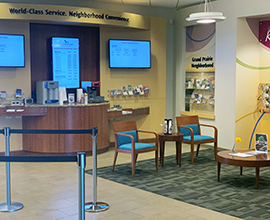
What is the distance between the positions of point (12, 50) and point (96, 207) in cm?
418

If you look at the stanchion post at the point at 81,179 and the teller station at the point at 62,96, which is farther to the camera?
the teller station at the point at 62,96

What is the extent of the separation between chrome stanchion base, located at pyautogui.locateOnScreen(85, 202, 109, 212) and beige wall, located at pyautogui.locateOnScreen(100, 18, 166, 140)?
4108mm

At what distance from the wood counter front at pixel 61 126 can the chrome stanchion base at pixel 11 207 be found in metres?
2.65

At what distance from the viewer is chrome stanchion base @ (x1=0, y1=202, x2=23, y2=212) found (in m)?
4.45

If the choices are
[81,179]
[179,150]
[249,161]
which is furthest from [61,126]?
[81,179]

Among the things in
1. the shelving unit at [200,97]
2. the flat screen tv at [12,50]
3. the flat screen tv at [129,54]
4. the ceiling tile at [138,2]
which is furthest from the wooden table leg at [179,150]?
the ceiling tile at [138,2]

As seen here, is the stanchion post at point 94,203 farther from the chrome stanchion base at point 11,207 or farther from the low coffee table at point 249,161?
the low coffee table at point 249,161

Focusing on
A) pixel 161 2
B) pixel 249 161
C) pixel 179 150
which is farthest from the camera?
pixel 161 2

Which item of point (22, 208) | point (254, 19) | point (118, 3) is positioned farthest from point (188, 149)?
point (22, 208)

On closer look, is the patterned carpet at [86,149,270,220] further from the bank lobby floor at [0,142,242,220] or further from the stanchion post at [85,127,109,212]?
the stanchion post at [85,127,109,212]

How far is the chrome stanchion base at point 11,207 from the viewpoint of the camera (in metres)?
4.45

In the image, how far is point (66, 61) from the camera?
809 cm

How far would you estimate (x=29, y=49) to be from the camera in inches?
304

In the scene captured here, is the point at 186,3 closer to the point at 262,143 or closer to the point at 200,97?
the point at 200,97
